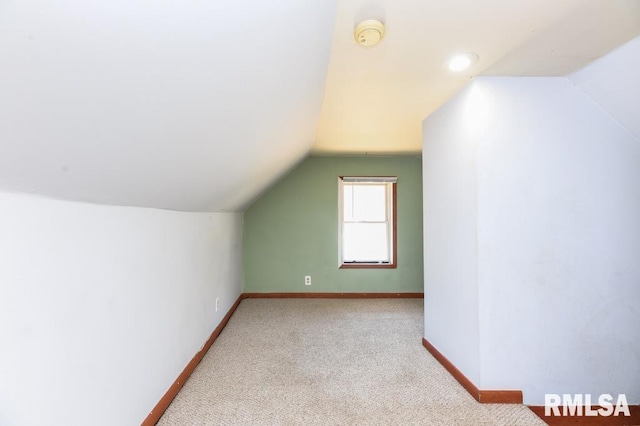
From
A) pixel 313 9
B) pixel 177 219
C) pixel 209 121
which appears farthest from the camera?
pixel 177 219

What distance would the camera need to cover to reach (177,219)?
1.97 meters

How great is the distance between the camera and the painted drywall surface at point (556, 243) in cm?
183

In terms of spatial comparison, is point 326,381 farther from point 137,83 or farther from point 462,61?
point 462,61

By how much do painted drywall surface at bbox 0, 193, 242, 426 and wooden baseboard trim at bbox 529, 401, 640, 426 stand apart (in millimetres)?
2260

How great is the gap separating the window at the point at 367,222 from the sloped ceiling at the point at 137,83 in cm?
290

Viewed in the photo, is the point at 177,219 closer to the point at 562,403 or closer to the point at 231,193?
the point at 231,193

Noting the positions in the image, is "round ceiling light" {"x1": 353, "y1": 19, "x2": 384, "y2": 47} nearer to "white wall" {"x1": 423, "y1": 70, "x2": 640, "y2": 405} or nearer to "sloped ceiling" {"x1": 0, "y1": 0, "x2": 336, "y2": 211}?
"sloped ceiling" {"x1": 0, "y1": 0, "x2": 336, "y2": 211}

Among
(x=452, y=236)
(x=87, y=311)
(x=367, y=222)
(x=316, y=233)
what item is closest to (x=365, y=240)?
(x=367, y=222)

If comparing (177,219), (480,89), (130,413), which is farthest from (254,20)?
(130,413)

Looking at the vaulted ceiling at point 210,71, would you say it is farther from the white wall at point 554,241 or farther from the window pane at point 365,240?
the window pane at point 365,240

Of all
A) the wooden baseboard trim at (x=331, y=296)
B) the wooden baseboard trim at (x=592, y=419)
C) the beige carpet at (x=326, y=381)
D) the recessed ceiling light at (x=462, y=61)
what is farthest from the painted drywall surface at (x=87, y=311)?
the wooden baseboard trim at (x=592, y=419)

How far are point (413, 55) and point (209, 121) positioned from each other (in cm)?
115

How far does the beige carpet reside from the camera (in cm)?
169

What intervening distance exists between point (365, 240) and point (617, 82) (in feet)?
10.1
